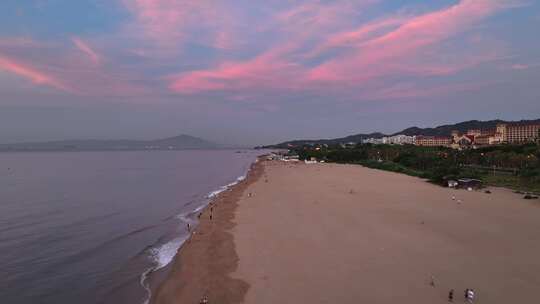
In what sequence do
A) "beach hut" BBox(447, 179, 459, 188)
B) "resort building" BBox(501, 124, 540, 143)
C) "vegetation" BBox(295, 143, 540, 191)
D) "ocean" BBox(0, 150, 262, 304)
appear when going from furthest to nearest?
1. "resort building" BBox(501, 124, 540, 143)
2. "vegetation" BBox(295, 143, 540, 191)
3. "beach hut" BBox(447, 179, 459, 188)
4. "ocean" BBox(0, 150, 262, 304)

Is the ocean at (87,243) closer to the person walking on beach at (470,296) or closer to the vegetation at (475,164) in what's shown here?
the person walking on beach at (470,296)

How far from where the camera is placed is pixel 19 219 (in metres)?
29.5

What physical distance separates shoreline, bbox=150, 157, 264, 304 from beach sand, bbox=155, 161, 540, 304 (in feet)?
0.16

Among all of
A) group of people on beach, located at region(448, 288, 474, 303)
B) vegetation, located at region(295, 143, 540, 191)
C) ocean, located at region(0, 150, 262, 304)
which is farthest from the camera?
vegetation, located at region(295, 143, 540, 191)

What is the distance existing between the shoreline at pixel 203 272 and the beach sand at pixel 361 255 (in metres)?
0.05

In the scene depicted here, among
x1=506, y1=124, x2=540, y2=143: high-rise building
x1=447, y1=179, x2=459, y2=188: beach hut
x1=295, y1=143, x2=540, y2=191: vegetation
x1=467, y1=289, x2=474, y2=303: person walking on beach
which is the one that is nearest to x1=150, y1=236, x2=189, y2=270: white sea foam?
x1=467, y1=289, x2=474, y2=303: person walking on beach

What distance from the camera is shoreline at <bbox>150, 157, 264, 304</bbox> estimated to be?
13883mm

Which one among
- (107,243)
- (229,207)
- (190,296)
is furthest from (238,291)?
(229,207)

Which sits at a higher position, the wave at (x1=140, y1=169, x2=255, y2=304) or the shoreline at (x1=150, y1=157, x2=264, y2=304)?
the shoreline at (x1=150, y1=157, x2=264, y2=304)

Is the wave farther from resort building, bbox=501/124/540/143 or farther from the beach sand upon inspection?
resort building, bbox=501/124/540/143

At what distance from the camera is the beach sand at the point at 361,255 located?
538 inches

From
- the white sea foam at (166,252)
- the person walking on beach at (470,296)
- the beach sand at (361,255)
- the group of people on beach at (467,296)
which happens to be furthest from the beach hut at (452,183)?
the person walking on beach at (470,296)

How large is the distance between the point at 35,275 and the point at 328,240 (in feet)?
44.4

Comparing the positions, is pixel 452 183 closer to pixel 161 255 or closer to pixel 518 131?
pixel 161 255
